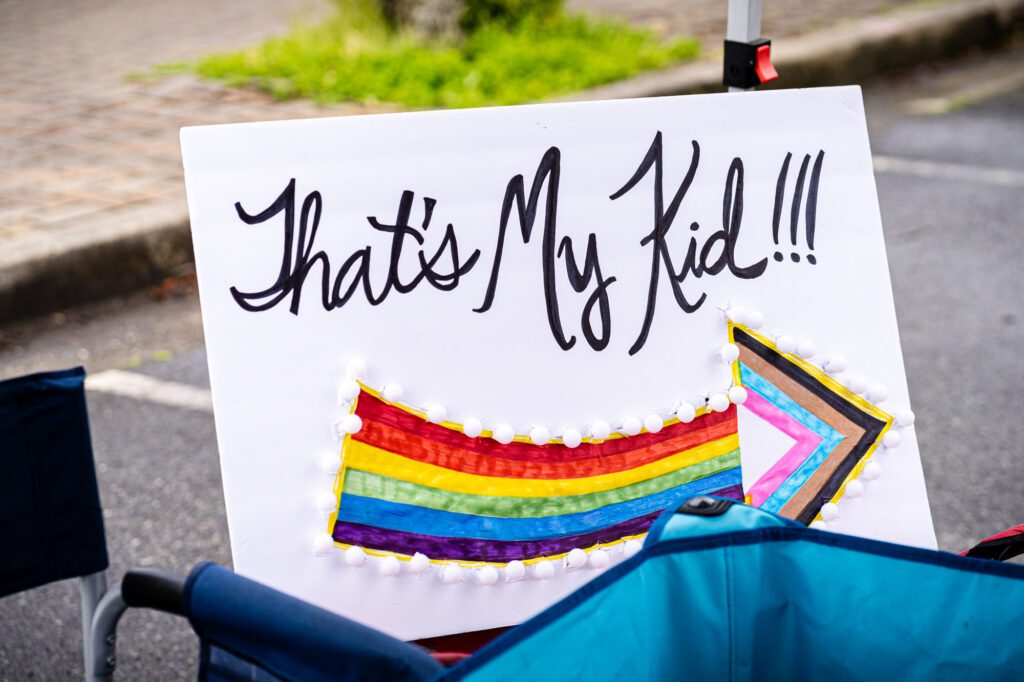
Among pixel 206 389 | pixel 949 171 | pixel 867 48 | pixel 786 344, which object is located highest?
pixel 867 48

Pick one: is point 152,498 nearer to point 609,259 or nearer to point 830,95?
point 609,259

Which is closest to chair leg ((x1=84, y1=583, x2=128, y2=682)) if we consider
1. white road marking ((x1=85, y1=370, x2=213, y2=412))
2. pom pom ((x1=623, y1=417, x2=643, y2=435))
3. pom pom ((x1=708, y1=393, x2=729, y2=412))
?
pom pom ((x1=623, y1=417, x2=643, y2=435))

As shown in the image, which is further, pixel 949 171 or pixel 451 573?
pixel 949 171

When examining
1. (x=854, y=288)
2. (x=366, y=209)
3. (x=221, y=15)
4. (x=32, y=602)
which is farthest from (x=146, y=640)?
(x=221, y=15)

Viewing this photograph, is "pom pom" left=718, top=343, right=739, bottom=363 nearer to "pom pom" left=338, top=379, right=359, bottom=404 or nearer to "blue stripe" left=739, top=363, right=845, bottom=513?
"blue stripe" left=739, top=363, right=845, bottom=513

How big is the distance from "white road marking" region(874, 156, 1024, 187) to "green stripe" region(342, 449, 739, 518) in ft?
12.4

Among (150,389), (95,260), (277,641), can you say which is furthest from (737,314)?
(95,260)

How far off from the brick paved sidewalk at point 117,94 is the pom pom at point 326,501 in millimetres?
2659

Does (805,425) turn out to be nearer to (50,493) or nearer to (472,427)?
(472,427)

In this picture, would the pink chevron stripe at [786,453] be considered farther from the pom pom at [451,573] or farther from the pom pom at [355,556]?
the pom pom at [355,556]

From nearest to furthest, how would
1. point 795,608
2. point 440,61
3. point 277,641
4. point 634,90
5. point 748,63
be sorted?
point 277,641 < point 795,608 < point 748,63 < point 634,90 < point 440,61

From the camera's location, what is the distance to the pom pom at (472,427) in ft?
3.84

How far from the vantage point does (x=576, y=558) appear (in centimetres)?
121

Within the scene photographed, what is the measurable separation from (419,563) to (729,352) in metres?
0.44
